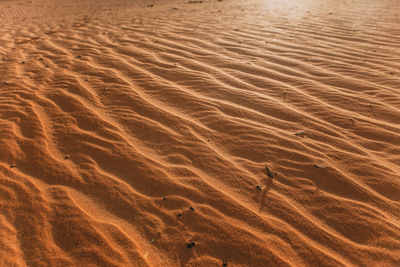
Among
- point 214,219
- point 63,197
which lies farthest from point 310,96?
point 63,197

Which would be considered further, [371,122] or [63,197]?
[371,122]

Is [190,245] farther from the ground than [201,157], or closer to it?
closer to it

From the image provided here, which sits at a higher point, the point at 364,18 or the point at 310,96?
the point at 364,18

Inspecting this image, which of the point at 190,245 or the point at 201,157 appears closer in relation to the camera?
the point at 190,245

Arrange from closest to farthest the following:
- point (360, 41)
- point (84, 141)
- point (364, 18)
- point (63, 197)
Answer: point (63, 197)
point (84, 141)
point (360, 41)
point (364, 18)

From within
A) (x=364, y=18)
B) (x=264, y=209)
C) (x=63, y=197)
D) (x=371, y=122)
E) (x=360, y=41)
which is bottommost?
(x=63, y=197)

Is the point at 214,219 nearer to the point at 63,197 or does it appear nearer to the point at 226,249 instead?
the point at 226,249

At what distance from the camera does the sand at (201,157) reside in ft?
4.26

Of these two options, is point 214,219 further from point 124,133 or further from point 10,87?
point 10,87

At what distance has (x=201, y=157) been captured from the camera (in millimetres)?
1820

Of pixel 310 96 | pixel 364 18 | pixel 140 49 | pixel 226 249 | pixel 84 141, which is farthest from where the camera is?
pixel 364 18

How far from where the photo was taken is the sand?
130 cm

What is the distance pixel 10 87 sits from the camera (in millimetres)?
2678

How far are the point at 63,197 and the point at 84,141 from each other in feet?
1.78
